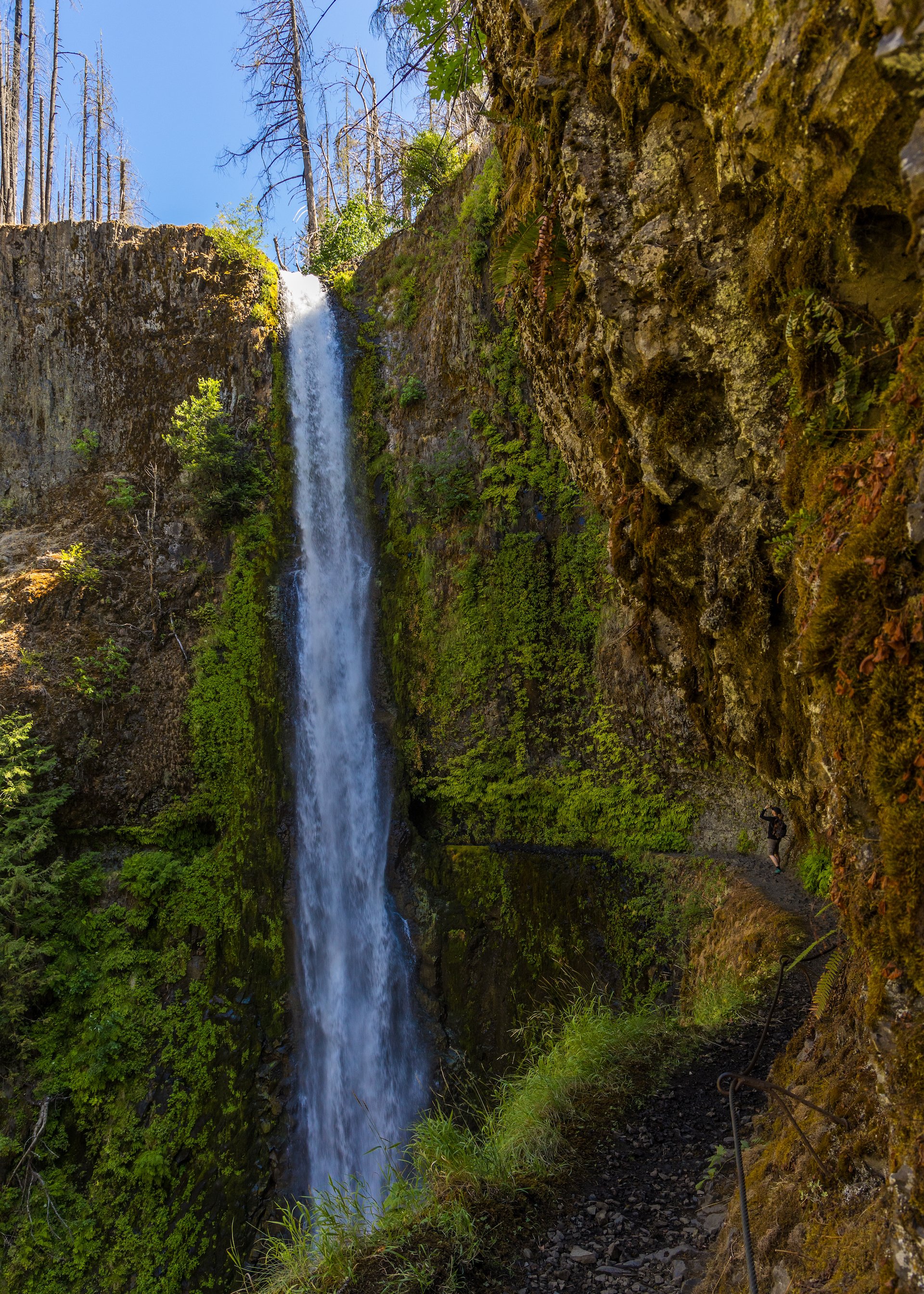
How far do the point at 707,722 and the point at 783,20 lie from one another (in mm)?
3923

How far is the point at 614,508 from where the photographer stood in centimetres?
516

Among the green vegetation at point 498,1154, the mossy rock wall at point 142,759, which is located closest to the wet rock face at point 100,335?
the mossy rock wall at point 142,759

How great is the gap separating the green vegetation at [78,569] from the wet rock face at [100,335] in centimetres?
213

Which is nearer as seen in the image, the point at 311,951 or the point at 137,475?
the point at 311,951

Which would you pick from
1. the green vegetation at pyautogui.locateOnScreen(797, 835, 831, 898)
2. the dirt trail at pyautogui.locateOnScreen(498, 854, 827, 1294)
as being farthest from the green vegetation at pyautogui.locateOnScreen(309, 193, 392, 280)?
the dirt trail at pyautogui.locateOnScreen(498, 854, 827, 1294)

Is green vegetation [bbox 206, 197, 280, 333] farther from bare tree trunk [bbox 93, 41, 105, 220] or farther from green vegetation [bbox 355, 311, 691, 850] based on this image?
bare tree trunk [bbox 93, 41, 105, 220]

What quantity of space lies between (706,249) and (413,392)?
782cm

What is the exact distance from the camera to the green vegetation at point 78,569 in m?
10.4

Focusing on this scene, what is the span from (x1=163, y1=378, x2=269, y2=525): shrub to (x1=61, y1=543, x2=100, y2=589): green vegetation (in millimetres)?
1699

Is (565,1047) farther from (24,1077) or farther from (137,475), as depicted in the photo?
(137,475)

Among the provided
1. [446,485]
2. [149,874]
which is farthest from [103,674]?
[446,485]

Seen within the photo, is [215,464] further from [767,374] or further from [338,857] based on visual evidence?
[767,374]

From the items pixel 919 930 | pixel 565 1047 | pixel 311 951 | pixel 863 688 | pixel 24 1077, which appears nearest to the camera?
pixel 919 930

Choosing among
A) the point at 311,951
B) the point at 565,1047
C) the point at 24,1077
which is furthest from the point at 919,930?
the point at 24,1077
